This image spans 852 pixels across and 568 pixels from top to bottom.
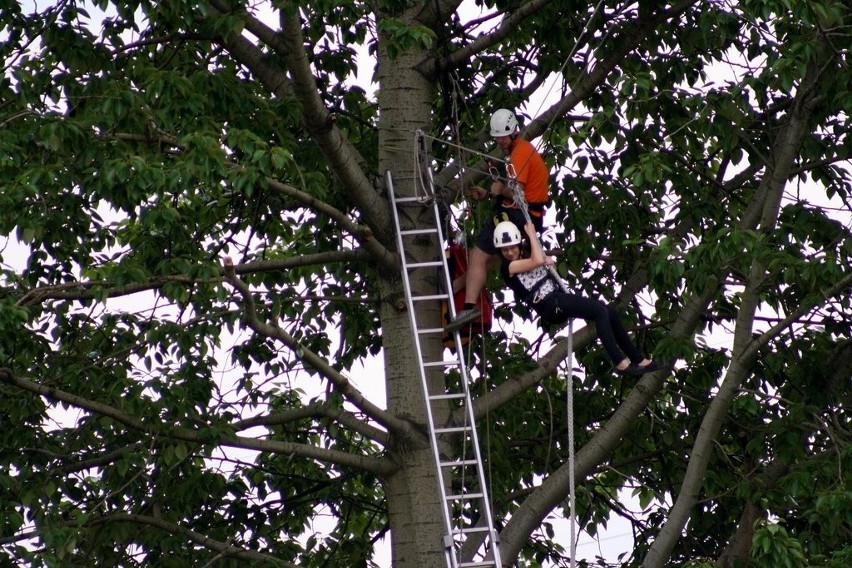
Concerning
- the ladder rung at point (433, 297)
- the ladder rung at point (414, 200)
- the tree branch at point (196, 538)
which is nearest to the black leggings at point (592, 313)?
the ladder rung at point (433, 297)

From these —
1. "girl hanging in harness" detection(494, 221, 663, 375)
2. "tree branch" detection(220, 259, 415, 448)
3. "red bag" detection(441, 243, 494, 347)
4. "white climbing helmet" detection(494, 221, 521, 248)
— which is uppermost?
"red bag" detection(441, 243, 494, 347)

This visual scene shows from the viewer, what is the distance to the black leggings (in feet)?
30.0

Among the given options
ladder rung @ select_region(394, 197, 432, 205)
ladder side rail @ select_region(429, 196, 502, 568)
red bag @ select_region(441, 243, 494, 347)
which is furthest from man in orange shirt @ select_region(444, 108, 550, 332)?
ladder rung @ select_region(394, 197, 432, 205)

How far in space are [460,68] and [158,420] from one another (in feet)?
12.2

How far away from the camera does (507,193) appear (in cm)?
967

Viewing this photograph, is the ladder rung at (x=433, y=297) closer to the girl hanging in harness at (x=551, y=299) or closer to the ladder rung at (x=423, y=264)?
the ladder rung at (x=423, y=264)

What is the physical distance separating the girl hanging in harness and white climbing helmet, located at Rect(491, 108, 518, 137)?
74cm

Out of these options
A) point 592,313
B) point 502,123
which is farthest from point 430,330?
point 502,123

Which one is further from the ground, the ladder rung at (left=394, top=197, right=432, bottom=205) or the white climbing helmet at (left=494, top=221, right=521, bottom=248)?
the ladder rung at (left=394, top=197, right=432, bottom=205)

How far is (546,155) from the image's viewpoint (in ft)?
36.2

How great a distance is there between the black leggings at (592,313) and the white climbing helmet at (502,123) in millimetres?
1187

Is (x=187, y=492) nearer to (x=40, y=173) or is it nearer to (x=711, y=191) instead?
(x=40, y=173)

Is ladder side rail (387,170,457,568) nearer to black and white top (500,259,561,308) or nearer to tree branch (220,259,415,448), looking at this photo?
tree branch (220,259,415,448)

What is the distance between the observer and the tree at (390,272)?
9.09 metres
